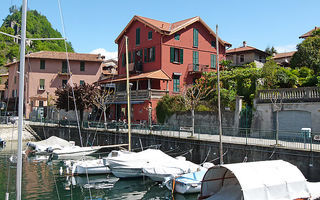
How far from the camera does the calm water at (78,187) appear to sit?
59.7ft

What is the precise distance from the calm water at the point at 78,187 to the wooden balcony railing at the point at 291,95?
11873 mm

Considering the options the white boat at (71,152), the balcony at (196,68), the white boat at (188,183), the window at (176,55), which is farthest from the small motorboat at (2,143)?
the white boat at (188,183)

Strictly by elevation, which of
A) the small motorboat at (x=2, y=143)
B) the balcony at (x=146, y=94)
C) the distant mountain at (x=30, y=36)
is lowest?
the small motorboat at (x=2, y=143)

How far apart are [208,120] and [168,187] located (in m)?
13.0

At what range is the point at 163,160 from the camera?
21.2m

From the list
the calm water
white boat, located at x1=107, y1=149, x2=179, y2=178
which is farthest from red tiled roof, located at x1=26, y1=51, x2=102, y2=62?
white boat, located at x1=107, y1=149, x2=179, y2=178

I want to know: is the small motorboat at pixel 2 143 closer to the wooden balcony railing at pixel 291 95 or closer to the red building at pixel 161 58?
the red building at pixel 161 58

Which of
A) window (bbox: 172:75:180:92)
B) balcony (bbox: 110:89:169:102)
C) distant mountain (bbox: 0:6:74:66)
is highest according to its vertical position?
distant mountain (bbox: 0:6:74:66)

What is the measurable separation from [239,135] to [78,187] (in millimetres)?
13070

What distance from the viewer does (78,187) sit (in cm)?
2036

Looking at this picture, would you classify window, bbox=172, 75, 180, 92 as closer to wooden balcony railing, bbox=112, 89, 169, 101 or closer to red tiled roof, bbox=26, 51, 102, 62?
wooden balcony railing, bbox=112, 89, 169, 101

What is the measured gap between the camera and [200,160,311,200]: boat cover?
13070 mm

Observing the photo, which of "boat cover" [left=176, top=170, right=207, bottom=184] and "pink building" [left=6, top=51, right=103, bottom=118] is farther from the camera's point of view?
"pink building" [left=6, top=51, right=103, bottom=118]

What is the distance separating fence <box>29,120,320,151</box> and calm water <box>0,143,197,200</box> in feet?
20.9
